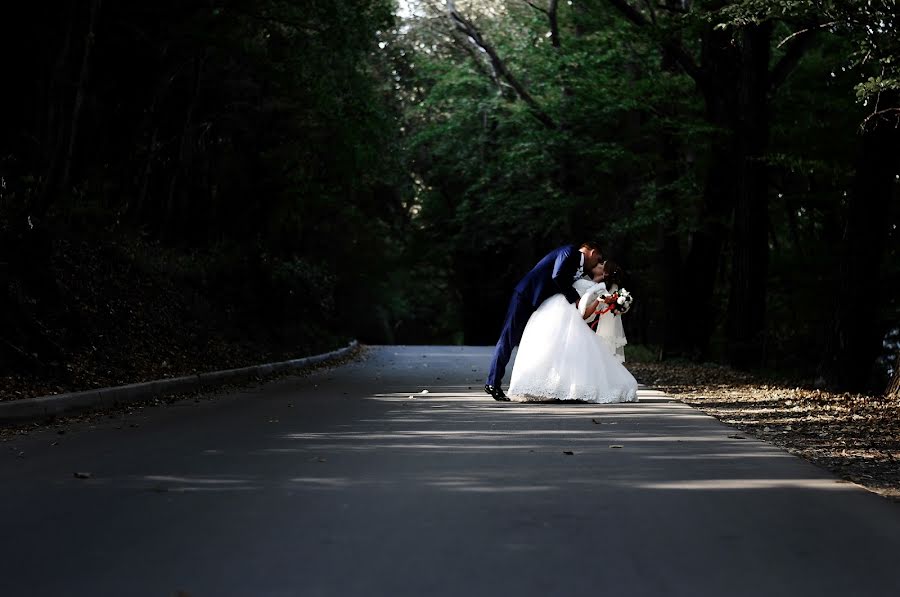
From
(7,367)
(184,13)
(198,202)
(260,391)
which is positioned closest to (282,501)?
(7,367)

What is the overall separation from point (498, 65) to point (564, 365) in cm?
2777

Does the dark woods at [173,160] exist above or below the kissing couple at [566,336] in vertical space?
above

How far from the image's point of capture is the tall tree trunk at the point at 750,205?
2741 cm

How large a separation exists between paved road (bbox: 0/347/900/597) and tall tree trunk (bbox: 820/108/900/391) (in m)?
6.80

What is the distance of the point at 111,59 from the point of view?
92.1 feet

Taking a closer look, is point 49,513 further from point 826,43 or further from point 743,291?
point 826,43

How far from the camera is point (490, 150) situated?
167ft

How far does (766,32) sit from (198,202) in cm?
1597

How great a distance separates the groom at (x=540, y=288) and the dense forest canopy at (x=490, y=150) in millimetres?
3698

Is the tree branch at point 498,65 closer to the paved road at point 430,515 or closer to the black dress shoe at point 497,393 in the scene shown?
the black dress shoe at point 497,393

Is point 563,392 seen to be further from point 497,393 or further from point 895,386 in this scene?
point 895,386

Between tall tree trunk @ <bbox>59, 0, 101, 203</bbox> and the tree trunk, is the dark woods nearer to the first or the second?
tall tree trunk @ <bbox>59, 0, 101, 203</bbox>

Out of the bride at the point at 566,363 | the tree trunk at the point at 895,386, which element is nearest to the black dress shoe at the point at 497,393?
the bride at the point at 566,363

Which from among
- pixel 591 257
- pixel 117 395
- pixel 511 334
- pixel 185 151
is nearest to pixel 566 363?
pixel 511 334
